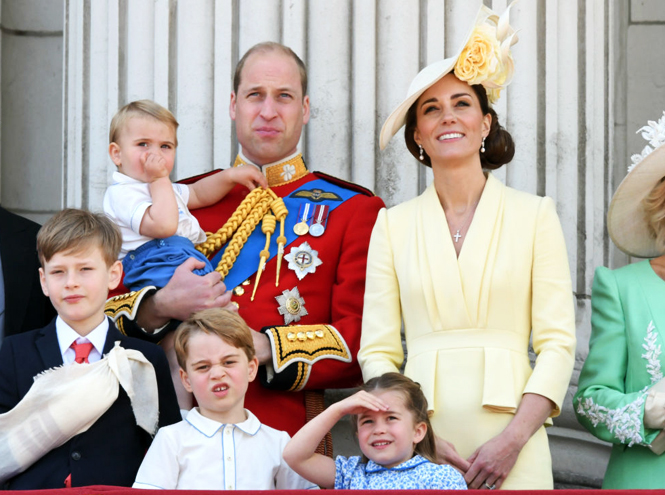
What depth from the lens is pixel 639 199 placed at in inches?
163

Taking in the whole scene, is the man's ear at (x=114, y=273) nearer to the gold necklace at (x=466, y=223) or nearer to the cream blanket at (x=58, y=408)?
the cream blanket at (x=58, y=408)

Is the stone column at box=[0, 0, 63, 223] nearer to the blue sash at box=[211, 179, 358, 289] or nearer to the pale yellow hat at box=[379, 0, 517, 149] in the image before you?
the blue sash at box=[211, 179, 358, 289]

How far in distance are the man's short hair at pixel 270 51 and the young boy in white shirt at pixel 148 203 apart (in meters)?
0.39

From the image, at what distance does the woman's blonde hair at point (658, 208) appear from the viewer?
4.08 meters

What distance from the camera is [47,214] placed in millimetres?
5605

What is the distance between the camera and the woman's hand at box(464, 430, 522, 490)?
11.4ft

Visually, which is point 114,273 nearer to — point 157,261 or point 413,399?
point 157,261

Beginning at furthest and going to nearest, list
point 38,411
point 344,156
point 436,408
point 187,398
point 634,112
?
point 634,112
point 344,156
point 187,398
point 436,408
point 38,411

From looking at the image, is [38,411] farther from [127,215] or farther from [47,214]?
[47,214]

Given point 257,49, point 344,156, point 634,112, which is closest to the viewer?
point 257,49

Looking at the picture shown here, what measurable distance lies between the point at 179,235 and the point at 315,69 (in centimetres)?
99

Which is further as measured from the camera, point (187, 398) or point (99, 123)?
point (99, 123)

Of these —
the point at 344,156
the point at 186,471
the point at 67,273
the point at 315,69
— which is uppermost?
the point at 315,69

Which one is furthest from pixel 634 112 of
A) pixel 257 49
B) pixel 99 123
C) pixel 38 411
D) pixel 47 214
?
pixel 38 411
